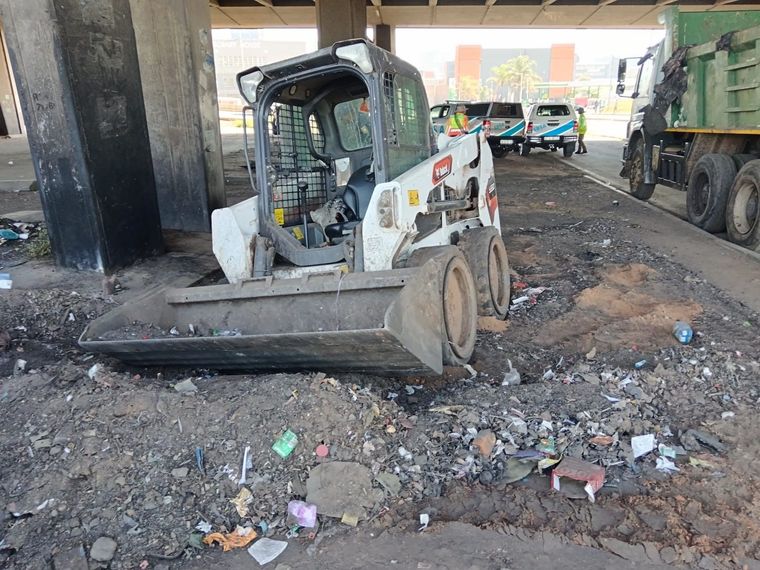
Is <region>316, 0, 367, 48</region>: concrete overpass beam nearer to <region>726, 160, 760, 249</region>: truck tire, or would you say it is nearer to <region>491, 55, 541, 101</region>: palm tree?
<region>726, 160, 760, 249</region>: truck tire

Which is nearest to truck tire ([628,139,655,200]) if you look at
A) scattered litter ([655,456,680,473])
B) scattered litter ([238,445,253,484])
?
scattered litter ([655,456,680,473])

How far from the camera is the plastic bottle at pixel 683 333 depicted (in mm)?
4703

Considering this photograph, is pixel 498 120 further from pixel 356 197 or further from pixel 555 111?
pixel 356 197

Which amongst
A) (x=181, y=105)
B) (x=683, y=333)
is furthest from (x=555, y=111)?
(x=683, y=333)

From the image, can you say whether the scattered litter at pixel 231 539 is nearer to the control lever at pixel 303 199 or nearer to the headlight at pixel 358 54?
the control lever at pixel 303 199

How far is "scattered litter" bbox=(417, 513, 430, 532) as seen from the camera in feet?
8.99

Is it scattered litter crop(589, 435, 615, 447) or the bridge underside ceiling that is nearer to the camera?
scattered litter crop(589, 435, 615, 447)

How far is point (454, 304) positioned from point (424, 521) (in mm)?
1940

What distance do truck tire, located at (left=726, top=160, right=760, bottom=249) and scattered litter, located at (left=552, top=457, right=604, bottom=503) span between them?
5.99 meters

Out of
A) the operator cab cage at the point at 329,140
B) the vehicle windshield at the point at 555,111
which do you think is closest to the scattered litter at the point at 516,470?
the operator cab cage at the point at 329,140

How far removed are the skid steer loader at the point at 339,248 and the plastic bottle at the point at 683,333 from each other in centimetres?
→ 151

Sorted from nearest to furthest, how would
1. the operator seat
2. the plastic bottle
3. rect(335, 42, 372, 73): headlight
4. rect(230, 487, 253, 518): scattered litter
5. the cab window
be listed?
rect(230, 487, 253, 518): scattered litter < rect(335, 42, 372, 73): headlight < the plastic bottle < the operator seat < the cab window

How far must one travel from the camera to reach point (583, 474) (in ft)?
9.68

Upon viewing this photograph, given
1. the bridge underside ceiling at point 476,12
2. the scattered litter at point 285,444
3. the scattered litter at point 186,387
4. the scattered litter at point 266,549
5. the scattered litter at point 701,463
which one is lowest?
the scattered litter at point 266,549
